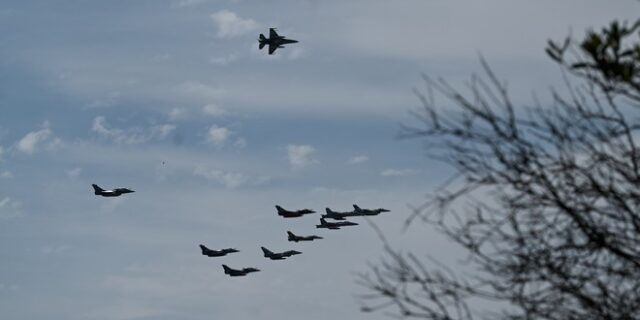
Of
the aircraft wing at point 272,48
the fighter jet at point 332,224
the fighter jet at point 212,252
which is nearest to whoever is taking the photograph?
the aircraft wing at point 272,48

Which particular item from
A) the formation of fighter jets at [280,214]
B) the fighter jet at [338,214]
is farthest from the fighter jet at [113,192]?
the fighter jet at [338,214]

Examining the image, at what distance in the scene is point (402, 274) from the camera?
10555 millimetres

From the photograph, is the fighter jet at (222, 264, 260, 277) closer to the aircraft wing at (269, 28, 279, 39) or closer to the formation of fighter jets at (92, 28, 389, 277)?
the formation of fighter jets at (92, 28, 389, 277)

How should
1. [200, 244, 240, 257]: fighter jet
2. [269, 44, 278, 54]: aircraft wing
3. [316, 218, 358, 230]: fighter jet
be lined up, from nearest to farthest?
1. [269, 44, 278, 54]: aircraft wing
2. [316, 218, 358, 230]: fighter jet
3. [200, 244, 240, 257]: fighter jet

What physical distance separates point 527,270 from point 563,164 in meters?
1.14

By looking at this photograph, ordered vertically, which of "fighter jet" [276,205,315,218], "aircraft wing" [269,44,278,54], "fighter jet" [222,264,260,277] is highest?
"aircraft wing" [269,44,278,54]

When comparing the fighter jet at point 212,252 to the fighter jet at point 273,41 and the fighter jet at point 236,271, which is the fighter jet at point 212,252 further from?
the fighter jet at point 273,41

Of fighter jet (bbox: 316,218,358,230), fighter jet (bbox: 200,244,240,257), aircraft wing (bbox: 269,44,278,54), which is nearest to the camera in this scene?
aircraft wing (bbox: 269,44,278,54)

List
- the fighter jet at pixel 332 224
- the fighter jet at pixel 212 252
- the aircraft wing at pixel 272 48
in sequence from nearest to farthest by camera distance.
→ 1. the aircraft wing at pixel 272 48
2. the fighter jet at pixel 332 224
3. the fighter jet at pixel 212 252

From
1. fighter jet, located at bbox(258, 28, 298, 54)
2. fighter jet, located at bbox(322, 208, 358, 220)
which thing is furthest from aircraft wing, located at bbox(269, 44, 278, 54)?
fighter jet, located at bbox(322, 208, 358, 220)

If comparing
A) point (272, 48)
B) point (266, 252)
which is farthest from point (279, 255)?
point (272, 48)

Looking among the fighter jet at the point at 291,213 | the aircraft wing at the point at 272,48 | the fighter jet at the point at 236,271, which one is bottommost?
the fighter jet at the point at 236,271

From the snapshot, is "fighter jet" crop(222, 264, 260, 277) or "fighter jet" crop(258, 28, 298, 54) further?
"fighter jet" crop(222, 264, 260, 277)

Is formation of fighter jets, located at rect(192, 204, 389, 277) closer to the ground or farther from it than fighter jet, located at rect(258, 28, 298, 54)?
closer to the ground
